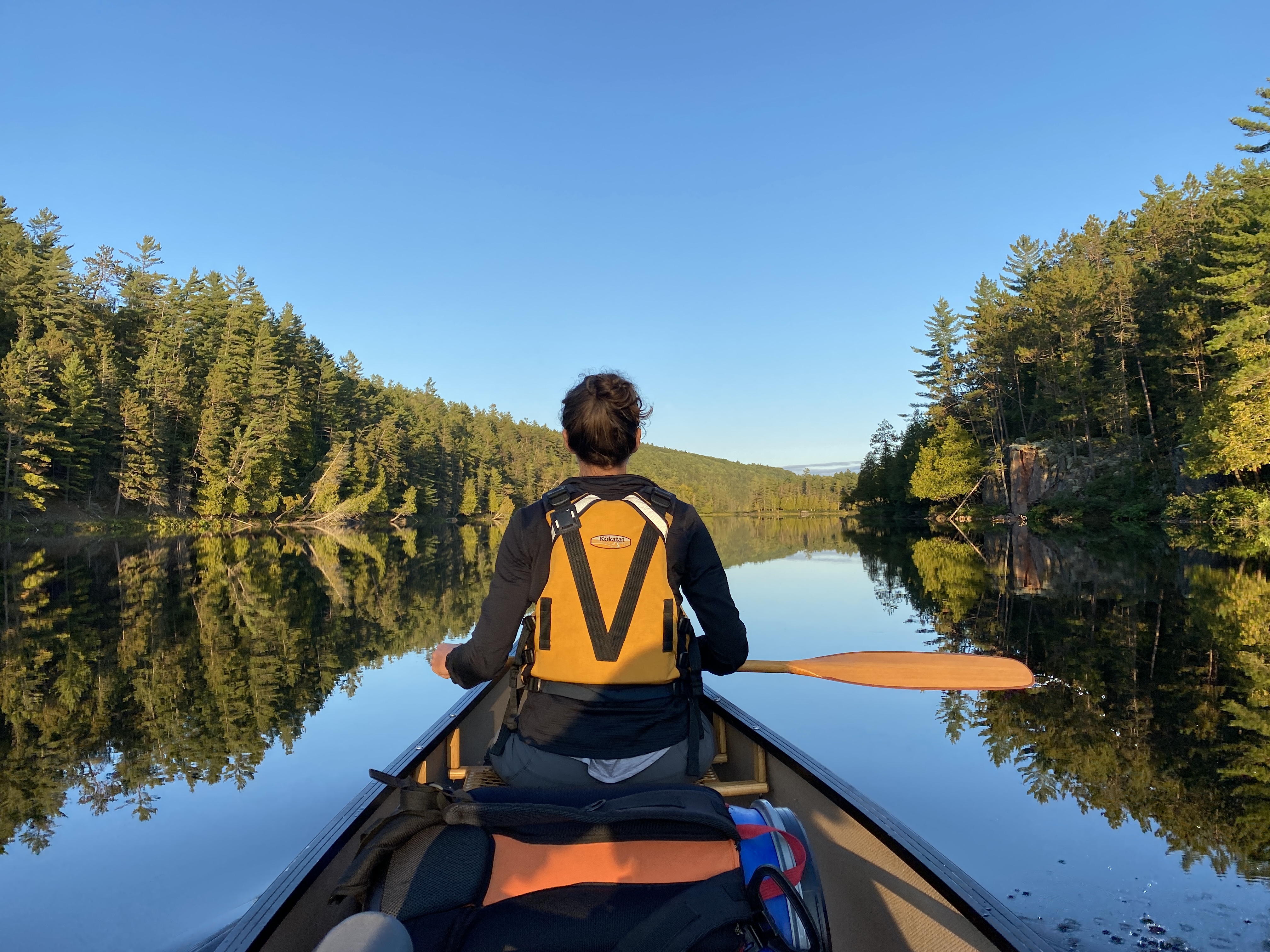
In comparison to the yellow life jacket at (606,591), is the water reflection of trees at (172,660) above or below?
below

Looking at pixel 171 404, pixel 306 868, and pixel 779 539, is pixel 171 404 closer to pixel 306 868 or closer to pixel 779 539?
pixel 779 539

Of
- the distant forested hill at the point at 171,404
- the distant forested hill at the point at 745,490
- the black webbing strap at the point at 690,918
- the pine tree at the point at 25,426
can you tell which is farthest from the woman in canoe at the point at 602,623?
the distant forested hill at the point at 745,490

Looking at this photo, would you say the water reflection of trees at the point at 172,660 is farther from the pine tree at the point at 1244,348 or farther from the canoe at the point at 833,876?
the pine tree at the point at 1244,348

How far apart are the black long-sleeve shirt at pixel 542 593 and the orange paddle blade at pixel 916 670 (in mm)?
1033

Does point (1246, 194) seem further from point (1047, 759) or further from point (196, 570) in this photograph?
point (196, 570)

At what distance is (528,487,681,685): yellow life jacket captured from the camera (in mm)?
2184

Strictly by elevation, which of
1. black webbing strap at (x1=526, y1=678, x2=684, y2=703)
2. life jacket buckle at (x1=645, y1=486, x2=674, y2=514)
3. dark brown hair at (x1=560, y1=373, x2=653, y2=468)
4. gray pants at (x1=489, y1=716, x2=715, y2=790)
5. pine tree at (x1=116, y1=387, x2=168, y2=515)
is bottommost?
gray pants at (x1=489, y1=716, x2=715, y2=790)

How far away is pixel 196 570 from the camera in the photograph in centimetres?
1677

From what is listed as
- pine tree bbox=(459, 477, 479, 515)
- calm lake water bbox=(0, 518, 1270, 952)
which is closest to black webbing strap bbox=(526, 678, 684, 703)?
calm lake water bbox=(0, 518, 1270, 952)

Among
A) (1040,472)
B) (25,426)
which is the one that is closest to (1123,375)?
(1040,472)

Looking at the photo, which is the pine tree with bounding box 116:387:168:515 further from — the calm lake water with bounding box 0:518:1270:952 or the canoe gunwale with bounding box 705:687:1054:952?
the canoe gunwale with bounding box 705:687:1054:952

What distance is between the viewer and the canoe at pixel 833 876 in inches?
70.8

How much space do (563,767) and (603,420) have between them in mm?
1157

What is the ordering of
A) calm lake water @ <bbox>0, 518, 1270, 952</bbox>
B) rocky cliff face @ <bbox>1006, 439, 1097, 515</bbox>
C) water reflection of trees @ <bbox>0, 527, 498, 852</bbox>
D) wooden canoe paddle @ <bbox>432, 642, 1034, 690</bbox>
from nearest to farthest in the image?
calm lake water @ <bbox>0, 518, 1270, 952</bbox> → wooden canoe paddle @ <bbox>432, 642, 1034, 690</bbox> → water reflection of trees @ <bbox>0, 527, 498, 852</bbox> → rocky cliff face @ <bbox>1006, 439, 1097, 515</bbox>
